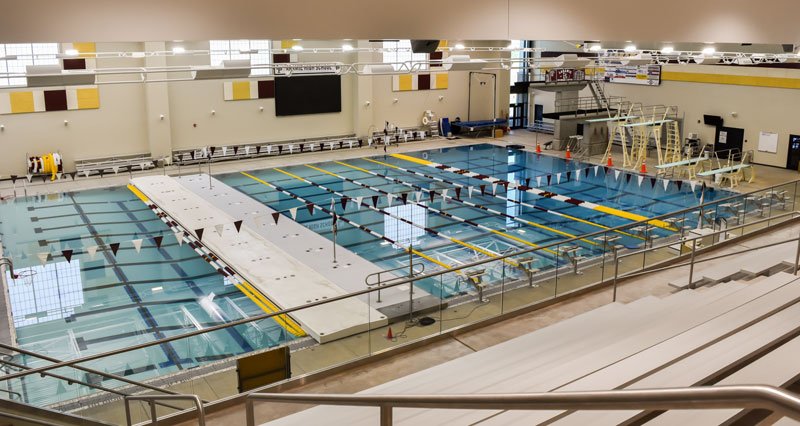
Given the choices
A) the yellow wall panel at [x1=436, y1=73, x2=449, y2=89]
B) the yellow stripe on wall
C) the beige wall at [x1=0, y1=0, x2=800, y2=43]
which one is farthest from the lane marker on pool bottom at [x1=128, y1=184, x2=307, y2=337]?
A: the yellow stripe on wall

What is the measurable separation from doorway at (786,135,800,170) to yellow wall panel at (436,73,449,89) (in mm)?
13429

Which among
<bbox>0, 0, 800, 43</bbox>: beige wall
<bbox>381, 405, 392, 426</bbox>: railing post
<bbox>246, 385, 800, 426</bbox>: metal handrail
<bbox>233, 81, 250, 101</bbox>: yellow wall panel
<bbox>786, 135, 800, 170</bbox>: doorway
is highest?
<bbox>0, 0, 800, 43</bbox>: beige wall

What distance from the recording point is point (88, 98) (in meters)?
21.6

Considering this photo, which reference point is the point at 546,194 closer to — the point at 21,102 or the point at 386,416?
the point at 21,102

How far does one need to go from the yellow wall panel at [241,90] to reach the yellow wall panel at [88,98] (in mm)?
4578

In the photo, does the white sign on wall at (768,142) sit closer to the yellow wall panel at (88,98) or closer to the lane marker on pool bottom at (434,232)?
the lane marker on pool bottom at (434,232)

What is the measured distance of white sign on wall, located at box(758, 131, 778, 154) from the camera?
22688mm

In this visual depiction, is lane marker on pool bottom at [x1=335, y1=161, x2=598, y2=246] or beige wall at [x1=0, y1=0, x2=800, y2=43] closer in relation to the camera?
beige wall at [x1=0, y1=0, x2=800, y2=43]

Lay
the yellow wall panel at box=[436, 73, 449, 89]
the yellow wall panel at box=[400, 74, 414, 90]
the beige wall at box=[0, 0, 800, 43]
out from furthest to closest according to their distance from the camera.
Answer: the yellow wall panel at box=[436, 73, 449, 89]
the yellow wall panel at box=[400, 74, 414, 90]
the beige wall at box=[0, 0, 800, 43]

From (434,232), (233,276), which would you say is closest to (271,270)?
(233,276)

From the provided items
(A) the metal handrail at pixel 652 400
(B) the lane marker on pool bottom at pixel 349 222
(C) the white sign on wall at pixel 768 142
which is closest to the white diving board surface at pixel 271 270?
(B) the lane marker on pool bottom at pixel 349 222

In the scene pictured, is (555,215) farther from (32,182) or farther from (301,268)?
(32,182)

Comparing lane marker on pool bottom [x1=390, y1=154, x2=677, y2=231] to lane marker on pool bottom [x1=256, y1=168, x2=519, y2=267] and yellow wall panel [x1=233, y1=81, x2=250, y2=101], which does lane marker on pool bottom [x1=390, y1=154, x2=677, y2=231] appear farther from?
yellow wall panel [x1=233, y1=81, x2=250, y2=101]

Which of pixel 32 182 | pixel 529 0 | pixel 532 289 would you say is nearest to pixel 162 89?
pixel 32 182
